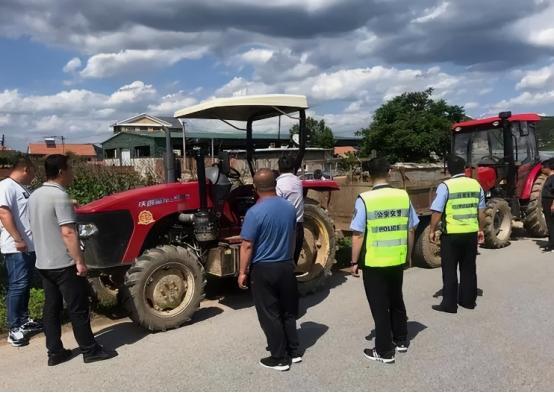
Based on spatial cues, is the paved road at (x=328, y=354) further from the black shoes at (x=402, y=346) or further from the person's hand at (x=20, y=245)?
the person's hand at (x=20, y=245)

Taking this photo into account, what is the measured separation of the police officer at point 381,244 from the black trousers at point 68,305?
2.32m

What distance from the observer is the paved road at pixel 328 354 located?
13.5 feet

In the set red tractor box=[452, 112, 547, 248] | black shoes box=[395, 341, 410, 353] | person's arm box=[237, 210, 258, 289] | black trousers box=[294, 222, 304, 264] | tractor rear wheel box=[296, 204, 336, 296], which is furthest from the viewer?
red tractor box=[452, 112, 547, 248]

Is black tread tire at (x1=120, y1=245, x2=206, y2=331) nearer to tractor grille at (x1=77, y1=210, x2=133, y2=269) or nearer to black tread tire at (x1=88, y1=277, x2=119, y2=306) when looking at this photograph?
tractor grille at (x1=77, y1=210, x2=133, y2=269)

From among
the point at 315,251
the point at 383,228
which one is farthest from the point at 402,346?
the point at 315,251

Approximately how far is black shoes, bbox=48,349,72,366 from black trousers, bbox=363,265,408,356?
2632 mm

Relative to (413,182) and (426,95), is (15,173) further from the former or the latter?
(426,95)

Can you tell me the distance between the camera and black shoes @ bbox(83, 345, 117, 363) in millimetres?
4543

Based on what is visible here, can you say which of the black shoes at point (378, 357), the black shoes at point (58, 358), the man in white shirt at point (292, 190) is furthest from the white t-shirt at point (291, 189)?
the black shoes at point (58, 358)

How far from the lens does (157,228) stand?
19.4 feet

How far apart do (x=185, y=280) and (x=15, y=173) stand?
2.00 m

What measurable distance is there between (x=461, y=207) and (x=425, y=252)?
2.50 meters

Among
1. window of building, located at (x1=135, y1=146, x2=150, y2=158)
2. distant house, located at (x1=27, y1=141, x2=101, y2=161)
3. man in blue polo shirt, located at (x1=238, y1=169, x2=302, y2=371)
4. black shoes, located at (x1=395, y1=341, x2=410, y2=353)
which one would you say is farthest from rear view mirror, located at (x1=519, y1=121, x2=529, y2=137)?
distant house, located at (x1=27, y1=141, x2=101, y2=161)

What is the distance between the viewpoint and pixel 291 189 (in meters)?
6.24
